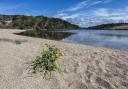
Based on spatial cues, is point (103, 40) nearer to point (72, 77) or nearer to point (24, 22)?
point (72, 77)

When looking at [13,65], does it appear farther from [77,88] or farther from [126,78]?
[126,78]

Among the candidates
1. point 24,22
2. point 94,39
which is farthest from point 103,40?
point 24,22

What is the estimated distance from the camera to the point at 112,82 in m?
6.89

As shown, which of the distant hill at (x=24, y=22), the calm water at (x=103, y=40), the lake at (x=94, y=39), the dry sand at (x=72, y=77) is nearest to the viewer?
the dry sand at (x=72, y=77)

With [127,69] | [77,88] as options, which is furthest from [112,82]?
[127,69]

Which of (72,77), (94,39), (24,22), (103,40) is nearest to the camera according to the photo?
(72,77)

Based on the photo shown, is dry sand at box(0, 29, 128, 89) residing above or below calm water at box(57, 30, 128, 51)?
above

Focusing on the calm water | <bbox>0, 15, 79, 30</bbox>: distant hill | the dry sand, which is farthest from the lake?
<bbox>0, 15, 79, 30</bbox>: distant hill

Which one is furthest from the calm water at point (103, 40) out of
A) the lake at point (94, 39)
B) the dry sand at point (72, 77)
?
the dry sand at point (72, 77)

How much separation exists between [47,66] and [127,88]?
128 inches

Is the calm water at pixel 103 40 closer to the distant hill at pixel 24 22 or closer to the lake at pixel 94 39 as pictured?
the lake at pixel 94 39

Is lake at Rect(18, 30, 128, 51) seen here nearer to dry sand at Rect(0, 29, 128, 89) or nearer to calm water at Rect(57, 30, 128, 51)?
calm water at Rect(57, 30, 128, 51)

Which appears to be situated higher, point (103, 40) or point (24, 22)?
point (24, 22)

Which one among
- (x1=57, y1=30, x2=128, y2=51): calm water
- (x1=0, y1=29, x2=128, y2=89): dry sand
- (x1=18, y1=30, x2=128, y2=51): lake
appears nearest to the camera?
(x1=0, y1=29, x2=128, y2=89): dry sand
